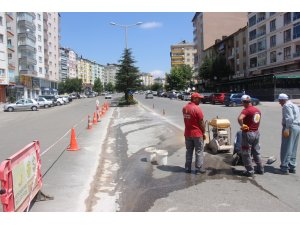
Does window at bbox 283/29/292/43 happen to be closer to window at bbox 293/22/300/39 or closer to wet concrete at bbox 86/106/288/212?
window at bbox 293/22/300/39

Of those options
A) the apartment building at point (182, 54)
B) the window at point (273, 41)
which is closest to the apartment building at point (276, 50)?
the window at point (273, 41)

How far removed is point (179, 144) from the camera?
12039 millimetres

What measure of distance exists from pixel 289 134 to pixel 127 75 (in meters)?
41.1

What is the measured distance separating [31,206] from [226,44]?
81.4 meters

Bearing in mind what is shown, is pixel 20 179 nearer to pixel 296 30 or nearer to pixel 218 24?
pixel 296 30

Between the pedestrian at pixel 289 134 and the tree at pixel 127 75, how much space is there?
4054 centimetres

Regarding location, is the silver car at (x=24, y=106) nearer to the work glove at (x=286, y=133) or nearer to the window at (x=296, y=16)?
the window at (x=296, y=16)

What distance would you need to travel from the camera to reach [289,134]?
24.7ft

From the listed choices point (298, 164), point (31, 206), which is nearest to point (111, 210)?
point (31, 206)

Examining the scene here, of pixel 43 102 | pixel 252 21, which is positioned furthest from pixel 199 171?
pixel 252 21

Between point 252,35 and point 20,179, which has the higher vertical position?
point 252,35

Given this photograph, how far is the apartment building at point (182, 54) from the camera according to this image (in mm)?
175000

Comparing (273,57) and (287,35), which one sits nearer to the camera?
(287,35)
